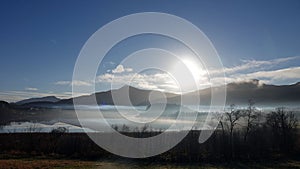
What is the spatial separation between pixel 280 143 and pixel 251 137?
6.31 m

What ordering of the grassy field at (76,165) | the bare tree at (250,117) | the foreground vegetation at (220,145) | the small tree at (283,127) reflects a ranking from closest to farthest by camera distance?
the grassy field at (76,165) → the foreground vegetation at (220,145) → the small tree at (283,127) → the bare tree at (250,117)

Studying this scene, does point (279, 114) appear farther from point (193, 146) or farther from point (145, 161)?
point (145, 161)

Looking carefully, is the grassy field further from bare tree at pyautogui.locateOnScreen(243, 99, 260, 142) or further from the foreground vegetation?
bare tree at pyautogui.locateOnScreen(243, 99, 260, 142)

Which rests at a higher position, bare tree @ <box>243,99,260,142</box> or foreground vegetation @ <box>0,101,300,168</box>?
bare tree @ <box>243,99,260,142</box>

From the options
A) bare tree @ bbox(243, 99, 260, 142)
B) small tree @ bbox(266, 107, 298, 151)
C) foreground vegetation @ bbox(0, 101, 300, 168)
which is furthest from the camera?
bare tree @ bbox(243, 99, 260, 142)

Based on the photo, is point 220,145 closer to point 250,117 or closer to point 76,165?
point 250,117

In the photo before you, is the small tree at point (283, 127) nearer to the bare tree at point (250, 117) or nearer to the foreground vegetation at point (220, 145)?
the foreground vegetation at point (220, 145)

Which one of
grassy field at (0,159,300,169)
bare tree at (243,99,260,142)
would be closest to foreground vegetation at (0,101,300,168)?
bare tree at (243,99,260,142)

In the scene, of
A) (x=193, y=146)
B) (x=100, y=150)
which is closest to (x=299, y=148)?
(x=193, y=146)

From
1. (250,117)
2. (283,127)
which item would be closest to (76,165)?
(250,117)

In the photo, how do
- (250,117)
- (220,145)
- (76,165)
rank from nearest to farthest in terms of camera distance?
1. (76,165)
2. (220,145)
3. (250,117)

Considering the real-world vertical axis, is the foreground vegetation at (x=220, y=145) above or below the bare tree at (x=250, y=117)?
below

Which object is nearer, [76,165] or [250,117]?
[76,165]

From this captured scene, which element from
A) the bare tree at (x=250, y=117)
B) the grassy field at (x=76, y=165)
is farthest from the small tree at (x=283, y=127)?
the grassy field at (x=76, y=165)
